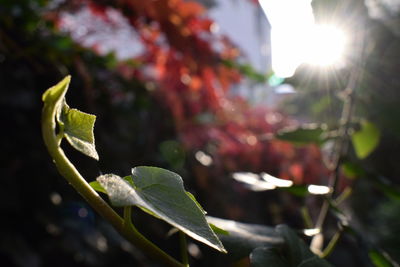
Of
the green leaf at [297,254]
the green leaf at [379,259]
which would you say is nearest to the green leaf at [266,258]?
the green leaf at [297,254]

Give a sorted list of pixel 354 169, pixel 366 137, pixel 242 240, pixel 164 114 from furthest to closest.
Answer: pixel 164 114 → pixel 366 137 → pixel 354 169 → pixel 242 240

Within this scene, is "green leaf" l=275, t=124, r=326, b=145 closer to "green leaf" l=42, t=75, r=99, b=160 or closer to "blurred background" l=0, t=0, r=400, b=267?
"blurred background" l=0, t=0, r=400, b=267

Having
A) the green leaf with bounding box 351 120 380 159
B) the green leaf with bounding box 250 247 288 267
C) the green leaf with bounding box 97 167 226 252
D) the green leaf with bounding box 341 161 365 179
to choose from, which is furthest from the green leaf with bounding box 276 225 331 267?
the green leaf with bounding box 351 120 380 159

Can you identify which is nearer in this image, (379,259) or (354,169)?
(379,259)

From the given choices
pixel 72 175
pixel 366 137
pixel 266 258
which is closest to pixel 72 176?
pixel 72 175

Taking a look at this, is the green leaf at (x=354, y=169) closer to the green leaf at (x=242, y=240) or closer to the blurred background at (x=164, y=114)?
the blurred background at (x=164, y=114)

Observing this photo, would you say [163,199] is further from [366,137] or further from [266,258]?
[366,137]

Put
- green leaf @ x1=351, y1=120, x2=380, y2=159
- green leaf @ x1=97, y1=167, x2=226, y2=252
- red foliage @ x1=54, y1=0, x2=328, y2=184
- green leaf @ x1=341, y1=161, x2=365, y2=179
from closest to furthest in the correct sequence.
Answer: green leaf @ x1=97, y1=167, x2=226, y2=252, green leaf @ x1=341, y1=161, x2=365, y2=179, green leaf @ x1=351, y1=120, x2=380, y2=159, red foliage @ x1=54, y1=0, x2=328, y2=184
